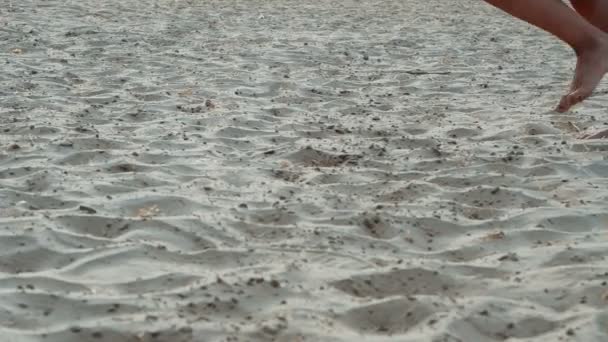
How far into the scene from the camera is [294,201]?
3121mm

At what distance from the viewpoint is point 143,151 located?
A: 3.76 meters

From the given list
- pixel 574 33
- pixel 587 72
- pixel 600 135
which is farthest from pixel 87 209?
pixel 600 135

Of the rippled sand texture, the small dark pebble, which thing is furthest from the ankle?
the small dark pebble

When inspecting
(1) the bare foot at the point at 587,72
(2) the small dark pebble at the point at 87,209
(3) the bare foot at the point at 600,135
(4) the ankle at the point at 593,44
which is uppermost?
(4) the ankle at the point at 593,44

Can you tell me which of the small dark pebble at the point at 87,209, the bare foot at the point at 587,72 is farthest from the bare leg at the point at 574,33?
the small dark pebble at the point at 87,209

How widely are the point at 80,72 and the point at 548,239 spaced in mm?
3654

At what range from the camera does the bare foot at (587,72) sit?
3.77 meters

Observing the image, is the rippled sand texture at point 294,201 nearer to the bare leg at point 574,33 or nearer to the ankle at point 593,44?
the bare leg at point 574,33

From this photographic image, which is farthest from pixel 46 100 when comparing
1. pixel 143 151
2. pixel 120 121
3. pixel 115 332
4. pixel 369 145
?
pixel 115 332

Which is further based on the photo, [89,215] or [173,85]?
[173,85]

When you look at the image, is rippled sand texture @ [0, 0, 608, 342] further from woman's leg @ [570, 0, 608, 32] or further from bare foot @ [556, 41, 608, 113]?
woman's leg @ [570, 0, 608, 32]

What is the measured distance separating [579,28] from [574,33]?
3 cm

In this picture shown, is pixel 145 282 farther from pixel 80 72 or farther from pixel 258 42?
pixel 258 42

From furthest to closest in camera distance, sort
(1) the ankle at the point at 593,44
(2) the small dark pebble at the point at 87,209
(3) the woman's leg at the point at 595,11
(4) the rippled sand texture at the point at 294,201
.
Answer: (3) the woman's leg at the point at 595,11, (1) the ankle at the point at 593,44, (2) the small dark pebble at the point at 87,209, (4) the rippled sand texture at the point at 294,201
